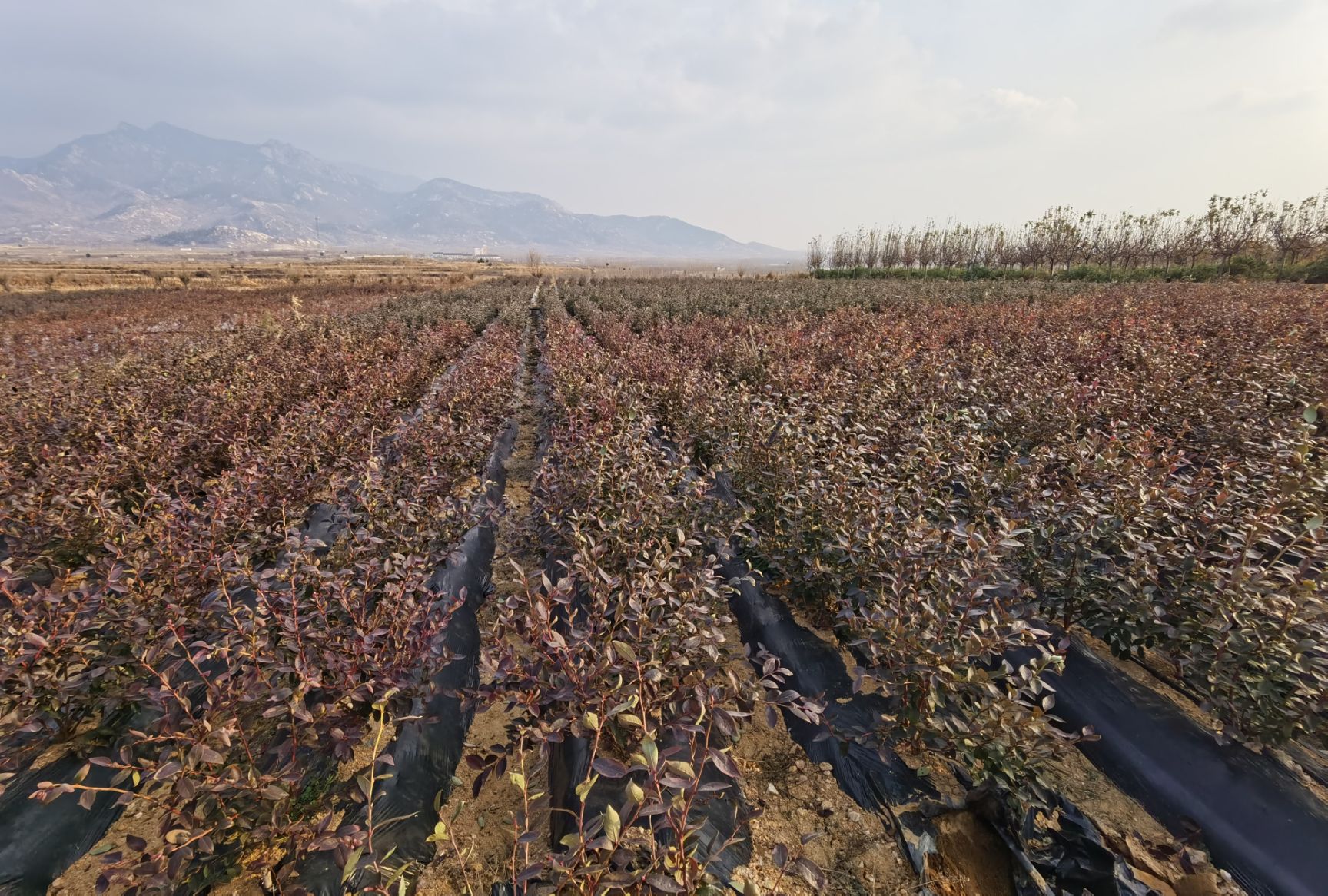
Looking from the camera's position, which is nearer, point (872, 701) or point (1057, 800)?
point (1057, 800)

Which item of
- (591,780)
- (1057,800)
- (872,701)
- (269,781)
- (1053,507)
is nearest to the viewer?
(591,780)

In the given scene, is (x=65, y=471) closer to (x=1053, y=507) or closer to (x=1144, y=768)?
(x=1053, y=507)

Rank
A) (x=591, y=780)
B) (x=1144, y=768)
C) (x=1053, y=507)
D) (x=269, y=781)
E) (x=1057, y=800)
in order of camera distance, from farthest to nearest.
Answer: (x=1053, y=507), (x=1144, y=768), (x=1057, y=800), (x=269, y=781), (x=591, y=780)

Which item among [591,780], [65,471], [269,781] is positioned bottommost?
[269,781]

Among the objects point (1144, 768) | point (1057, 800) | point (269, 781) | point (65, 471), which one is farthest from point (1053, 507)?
point (65, 471)

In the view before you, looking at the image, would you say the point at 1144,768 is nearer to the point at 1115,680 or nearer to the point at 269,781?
the point at 1115,680

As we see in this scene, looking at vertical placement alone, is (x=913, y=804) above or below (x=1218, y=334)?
below

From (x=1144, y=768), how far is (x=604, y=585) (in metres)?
2.88

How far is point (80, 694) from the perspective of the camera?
8.45 ft

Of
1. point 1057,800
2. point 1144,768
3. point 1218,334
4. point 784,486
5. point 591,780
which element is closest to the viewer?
point 591,780

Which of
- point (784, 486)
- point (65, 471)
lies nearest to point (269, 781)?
point (784, 486)

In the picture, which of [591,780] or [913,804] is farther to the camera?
[913,804]

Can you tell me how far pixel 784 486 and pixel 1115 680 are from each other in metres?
2.22

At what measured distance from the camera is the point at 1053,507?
3.34 metres
